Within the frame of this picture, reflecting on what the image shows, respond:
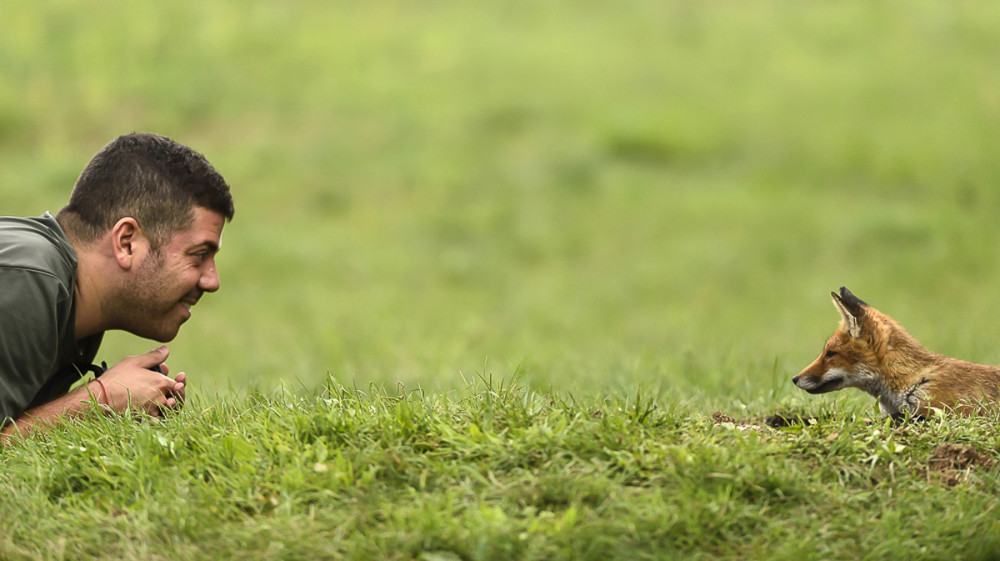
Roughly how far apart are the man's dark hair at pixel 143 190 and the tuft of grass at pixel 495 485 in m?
0.95

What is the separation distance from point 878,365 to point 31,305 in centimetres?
397

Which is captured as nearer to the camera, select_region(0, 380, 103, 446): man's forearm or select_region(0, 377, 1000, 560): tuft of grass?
select_region(0, 377, 1000, 560): tuft of grass

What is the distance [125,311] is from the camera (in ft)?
16.3

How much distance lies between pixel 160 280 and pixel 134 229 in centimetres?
26

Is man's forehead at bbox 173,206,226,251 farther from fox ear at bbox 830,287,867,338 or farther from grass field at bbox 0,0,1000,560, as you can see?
fox ear at bbox 830,287,867,338

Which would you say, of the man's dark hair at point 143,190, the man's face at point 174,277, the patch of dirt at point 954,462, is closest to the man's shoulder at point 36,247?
the man's dark hair at point 143,190

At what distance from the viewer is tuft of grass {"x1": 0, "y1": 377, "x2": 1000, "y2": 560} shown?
3680 millimetres

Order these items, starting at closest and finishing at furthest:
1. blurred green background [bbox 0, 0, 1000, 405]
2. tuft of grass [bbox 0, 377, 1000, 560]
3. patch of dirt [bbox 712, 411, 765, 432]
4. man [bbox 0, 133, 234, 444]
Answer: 1. tuft of grass [bbox 0, 377, 1000, 560]
2. patch of dirt [bbox 712, 411, 765, 432]
3. man [bbox 0, 133, 234, 444]
4. blurred green background [bbox 0, 0, 1000, 405]

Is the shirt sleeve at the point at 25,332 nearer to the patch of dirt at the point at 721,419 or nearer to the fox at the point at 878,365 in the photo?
the patch of dirt at the point at 721,419

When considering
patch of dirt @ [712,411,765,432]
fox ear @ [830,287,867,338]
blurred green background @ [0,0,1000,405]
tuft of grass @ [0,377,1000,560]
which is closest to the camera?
tuft of grass @ [0,377,1000,560]

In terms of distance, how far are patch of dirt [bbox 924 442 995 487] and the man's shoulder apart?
377cm

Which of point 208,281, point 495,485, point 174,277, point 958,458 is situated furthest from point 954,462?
point 174,277

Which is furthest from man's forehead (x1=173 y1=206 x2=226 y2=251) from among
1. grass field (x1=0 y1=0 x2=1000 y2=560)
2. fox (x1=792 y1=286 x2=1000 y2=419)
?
fox (x1=792 y1=286 x2=1000 y2=419)

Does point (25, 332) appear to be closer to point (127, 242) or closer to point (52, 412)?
point (52, 412)
